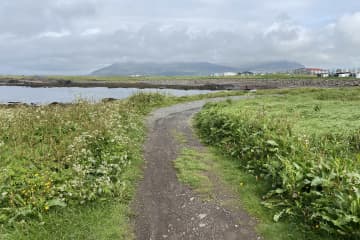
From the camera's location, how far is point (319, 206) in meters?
6.62

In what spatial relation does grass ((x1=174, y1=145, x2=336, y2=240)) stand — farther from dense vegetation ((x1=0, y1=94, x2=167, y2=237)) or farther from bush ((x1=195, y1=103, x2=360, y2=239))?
dense vegetation ((x1=0, y1=94, x2=167, y2=237))

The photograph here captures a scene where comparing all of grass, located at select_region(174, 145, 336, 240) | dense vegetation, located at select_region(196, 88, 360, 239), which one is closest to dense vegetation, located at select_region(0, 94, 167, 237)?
grass, located at select_region(174, 145, 336, 240)

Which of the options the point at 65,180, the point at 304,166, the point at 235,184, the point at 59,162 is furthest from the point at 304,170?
the point at 59,162

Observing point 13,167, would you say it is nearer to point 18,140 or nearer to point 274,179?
point 18,140

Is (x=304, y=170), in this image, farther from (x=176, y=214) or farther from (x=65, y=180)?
(x=65, y=180)

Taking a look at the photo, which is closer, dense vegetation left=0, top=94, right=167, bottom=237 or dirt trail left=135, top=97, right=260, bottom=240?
dirt trail left=135, top=97, right=260, bottom=240

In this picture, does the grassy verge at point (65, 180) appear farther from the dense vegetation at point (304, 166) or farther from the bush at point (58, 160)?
the dense vegetation at point (304, 166)

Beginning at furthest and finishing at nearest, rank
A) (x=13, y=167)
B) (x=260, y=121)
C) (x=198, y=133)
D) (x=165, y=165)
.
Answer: (x=198, y=133) < (x=260, y=121) < (x=165, y=165) < (x=13, y=167)

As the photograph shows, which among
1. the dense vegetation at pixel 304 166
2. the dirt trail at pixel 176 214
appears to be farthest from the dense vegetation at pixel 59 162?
the dense vegetation at pixel 304 166

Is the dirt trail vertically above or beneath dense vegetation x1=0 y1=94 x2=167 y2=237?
beneath

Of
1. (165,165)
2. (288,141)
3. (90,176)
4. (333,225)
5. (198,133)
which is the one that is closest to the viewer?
(333,225)

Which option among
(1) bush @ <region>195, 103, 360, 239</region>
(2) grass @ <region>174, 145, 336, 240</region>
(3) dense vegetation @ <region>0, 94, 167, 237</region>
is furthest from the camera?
(3) dense vegetation @ <region>0, 94, 167, 237</region>

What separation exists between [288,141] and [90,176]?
5.37 meters

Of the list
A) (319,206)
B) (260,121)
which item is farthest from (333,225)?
(260,121)
